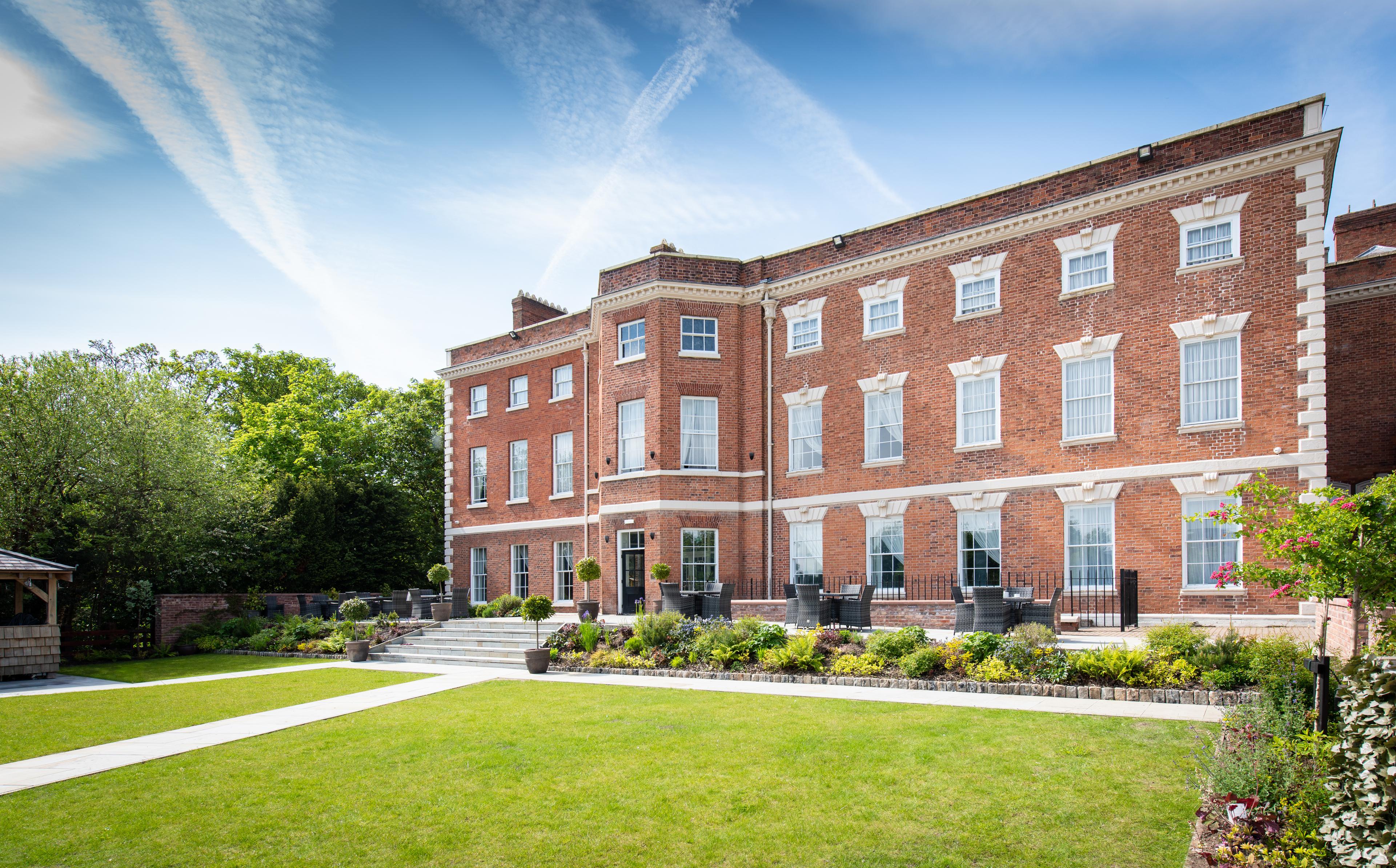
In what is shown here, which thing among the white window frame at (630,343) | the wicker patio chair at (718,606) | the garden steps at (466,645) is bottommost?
the garden steps at (466,645)

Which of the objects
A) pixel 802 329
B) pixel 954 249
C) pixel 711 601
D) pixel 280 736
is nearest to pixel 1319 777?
pixel 280 736

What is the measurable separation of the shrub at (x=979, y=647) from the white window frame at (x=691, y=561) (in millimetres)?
11613

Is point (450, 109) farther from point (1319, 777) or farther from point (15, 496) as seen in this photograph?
point (15, 496)

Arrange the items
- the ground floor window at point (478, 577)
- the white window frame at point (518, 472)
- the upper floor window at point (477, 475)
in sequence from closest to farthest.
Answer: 1. the white window frame at point (518, 472)
2. the ground floor window at point (478, 577)
3. the upper floor window at point (477, 475)

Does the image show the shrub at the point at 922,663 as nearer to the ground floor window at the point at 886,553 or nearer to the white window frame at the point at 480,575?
the ground floor window at the point at 886,553

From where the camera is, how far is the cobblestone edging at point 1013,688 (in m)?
10.8

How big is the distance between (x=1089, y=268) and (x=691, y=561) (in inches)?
511

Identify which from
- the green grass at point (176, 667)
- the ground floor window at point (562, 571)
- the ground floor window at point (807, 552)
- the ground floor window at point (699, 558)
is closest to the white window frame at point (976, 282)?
the ground floor window at point (807, 552)

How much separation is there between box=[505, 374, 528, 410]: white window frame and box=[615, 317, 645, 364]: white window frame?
6.46 m

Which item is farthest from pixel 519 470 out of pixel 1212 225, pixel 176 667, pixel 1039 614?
pixel 1212 225

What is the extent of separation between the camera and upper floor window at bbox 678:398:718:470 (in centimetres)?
2516

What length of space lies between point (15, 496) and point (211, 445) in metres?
5.30

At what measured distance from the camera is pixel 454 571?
109 feet

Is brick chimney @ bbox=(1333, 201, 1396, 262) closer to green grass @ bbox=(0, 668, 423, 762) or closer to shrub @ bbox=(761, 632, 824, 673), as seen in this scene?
shrub @ bbox=(761, 632, 824, 673)
